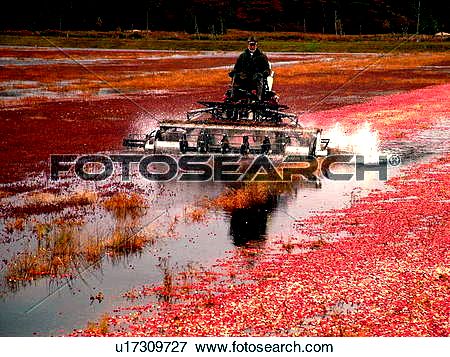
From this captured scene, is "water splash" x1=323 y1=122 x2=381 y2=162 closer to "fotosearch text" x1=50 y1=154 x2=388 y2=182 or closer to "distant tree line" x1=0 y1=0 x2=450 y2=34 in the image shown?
"fotosearch text" x1=50 y1=154 x2=388 y2=182

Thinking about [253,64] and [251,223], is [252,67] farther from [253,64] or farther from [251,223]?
[251,223]

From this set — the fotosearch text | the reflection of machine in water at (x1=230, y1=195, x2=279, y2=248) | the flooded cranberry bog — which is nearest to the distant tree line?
the flooded cranberry bog

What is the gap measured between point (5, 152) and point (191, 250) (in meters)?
12.8

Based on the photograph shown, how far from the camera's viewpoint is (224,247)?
46.6 feet

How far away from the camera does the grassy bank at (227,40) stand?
88.7 m

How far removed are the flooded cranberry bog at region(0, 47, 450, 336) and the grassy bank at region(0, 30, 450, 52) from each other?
59.7 meters

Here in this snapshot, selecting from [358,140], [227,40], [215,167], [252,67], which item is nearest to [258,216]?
[215,167]

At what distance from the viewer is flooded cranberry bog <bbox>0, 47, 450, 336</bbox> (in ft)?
34.8

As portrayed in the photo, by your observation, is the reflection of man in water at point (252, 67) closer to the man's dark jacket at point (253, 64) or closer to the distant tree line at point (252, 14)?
the man's dark jacket at point (253, 64)

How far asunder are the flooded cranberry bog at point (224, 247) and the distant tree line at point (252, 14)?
80.3 ft

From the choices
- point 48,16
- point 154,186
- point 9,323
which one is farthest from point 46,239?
point 48,16

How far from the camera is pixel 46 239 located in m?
14.4

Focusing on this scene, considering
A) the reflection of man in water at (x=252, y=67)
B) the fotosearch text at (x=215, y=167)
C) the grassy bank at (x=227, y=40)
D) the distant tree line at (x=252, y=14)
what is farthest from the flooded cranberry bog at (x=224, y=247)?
the grassy bank at (x=227, y=40)
